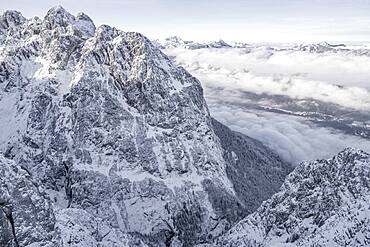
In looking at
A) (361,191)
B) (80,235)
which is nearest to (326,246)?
(361,191)

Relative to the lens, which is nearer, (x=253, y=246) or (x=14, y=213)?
(x=14, y=213)

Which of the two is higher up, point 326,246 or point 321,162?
point 321,162

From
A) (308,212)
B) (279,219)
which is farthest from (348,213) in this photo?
(279,219)

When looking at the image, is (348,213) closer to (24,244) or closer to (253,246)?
(253,246)

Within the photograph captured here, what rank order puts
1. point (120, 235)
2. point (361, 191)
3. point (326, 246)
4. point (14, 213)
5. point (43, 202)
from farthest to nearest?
point (120, 235), point (361, 191), point (326, 246), point (43, 202), point (14, 213)

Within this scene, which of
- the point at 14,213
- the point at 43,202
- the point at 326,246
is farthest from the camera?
the point at 326,246

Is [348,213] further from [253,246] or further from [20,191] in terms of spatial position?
[20,191]

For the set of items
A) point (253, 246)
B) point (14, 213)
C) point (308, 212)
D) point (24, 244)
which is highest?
point (14, 213)
